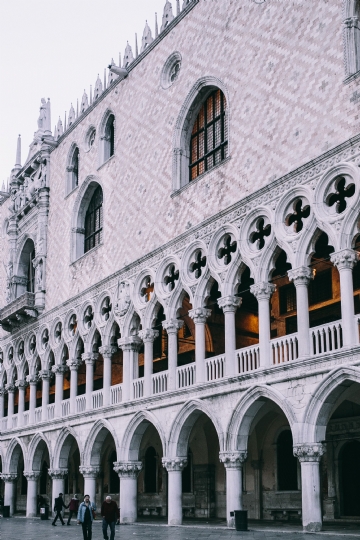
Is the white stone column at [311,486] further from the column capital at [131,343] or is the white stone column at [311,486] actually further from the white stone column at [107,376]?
the white stone column at [107,376]

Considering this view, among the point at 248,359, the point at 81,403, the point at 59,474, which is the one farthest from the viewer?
the point at 59,474

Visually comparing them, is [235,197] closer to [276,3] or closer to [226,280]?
[226,280]

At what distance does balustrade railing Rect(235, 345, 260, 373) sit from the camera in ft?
55.8

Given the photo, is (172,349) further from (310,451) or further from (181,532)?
(310,451)

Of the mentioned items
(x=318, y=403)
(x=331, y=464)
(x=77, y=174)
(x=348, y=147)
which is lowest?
(x=331, y=464)

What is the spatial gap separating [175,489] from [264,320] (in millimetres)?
4915

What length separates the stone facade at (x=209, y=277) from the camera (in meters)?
15.7

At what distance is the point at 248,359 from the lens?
17.1 metres

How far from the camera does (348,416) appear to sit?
59.6 ft

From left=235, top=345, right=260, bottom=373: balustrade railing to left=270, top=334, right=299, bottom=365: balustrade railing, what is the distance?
20.8 inches

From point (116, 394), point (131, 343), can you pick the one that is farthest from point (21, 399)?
point (131, 343)

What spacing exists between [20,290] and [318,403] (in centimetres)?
1871

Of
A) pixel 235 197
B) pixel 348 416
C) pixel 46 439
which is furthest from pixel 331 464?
pixel 46 439

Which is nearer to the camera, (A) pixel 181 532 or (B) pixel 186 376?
(A) pixel 181 532
